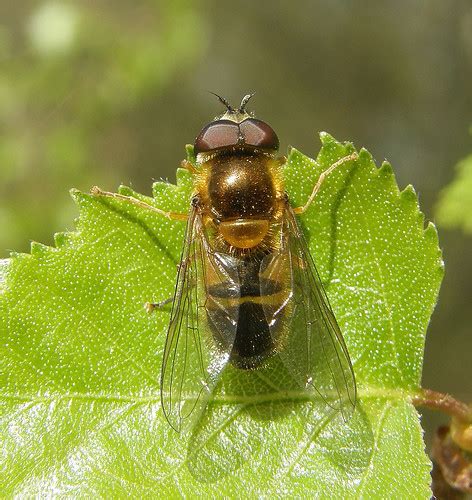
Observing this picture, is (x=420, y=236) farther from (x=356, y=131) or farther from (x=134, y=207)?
(x=356, y=131)

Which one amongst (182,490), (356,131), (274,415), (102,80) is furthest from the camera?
(356,131)

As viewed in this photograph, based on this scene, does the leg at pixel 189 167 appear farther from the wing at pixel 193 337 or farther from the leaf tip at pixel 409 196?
the leaf tip at pixel 409 196

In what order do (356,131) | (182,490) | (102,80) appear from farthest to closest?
(356,131)
(102,80)
(182,490)

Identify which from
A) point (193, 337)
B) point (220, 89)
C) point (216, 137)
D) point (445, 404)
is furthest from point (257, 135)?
point (220, 89)

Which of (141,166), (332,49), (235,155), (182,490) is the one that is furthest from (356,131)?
(182,490)

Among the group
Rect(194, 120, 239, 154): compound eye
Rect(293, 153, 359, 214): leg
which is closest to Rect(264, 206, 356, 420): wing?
Rect(293, 153, 359, 214): leg

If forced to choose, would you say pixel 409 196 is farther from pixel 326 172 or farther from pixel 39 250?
pixel 39 250

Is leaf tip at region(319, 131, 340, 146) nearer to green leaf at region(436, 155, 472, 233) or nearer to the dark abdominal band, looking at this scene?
the dark abdominal band

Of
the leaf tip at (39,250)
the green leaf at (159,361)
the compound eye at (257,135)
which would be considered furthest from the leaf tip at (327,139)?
the leaf tip at (39,250)
